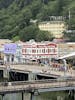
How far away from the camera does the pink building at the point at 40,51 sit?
10831cm

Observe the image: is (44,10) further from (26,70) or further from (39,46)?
(26,70)

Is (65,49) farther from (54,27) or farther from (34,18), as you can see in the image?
(34,18)

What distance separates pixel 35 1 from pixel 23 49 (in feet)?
268

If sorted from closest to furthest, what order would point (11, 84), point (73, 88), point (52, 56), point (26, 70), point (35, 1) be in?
point (11, 84)
point (73, 88)
point (26, 70)
point (52, 56)
point (35, 1)

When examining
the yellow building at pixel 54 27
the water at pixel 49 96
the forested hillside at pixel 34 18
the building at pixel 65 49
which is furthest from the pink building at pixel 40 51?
the water at pixel 49 96

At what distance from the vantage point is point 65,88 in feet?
193

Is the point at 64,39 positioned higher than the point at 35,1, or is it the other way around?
the point at 35,1

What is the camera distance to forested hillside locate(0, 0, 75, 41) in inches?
6130

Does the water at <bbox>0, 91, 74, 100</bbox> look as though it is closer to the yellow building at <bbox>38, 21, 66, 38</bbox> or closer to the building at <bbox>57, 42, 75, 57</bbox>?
the building at <bbox>57, 42, 75, 57</bbox>

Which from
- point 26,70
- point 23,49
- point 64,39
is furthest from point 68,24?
point 26,70

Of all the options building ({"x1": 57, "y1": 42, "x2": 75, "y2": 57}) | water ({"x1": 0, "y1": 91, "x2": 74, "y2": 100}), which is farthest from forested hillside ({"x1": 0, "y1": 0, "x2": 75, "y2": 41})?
water ({"x1": 0, "y1": 91, "x2": 74, "y2": 100})

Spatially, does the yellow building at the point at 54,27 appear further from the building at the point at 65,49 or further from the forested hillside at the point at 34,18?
the building at the point at 65,49

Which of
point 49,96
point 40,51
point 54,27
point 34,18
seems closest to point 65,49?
point 40,51

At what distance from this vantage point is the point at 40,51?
109688 mm
